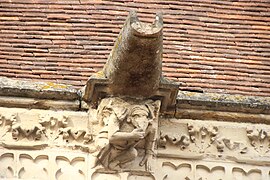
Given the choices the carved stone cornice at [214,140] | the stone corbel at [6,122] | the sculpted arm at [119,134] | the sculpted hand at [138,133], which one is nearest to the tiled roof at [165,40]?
the carved stone cornice at [214,140]

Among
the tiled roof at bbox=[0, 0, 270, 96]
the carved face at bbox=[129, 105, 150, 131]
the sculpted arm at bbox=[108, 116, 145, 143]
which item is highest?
the tiled roof at bbox=[0, 0, 270, 96]

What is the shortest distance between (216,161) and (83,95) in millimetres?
1050

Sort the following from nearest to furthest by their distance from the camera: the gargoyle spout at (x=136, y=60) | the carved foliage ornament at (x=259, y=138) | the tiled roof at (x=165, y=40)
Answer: the gargoyle spout at (x=136, y=60) < the carved foliage ornament at (x=259, y=138) < the tiled roof at (x=165, y=40)

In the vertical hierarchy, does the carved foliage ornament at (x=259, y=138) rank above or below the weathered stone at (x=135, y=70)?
below

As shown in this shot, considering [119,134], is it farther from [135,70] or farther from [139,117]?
[135,70]

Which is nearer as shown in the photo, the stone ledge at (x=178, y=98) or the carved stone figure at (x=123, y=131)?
the carved stone figure at (x=123, y=131)

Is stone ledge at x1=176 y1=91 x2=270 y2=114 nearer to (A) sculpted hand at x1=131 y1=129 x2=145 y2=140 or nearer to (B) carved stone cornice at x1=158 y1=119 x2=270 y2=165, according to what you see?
(B) carved stone cornice at x1=158 y1=119 x2=270 y2=165

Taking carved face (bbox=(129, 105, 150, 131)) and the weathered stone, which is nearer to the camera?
the weathered stone

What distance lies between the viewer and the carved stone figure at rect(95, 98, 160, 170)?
11.6 metres

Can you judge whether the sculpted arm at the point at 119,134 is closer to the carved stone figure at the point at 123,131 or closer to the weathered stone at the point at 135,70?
the carved stone figure at the point at 123,131

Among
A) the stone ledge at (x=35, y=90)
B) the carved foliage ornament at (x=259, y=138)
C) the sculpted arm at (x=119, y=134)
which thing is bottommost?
the sculpted arm at (x=119, y=134)

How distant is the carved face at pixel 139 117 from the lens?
11672 mm

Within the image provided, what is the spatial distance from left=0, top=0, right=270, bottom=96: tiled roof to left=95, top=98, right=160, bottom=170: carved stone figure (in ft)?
3.02

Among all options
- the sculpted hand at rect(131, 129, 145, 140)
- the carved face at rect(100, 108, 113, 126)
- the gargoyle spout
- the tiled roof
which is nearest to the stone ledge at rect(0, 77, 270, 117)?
the carved face at rect(100, 108, 113, 126)
